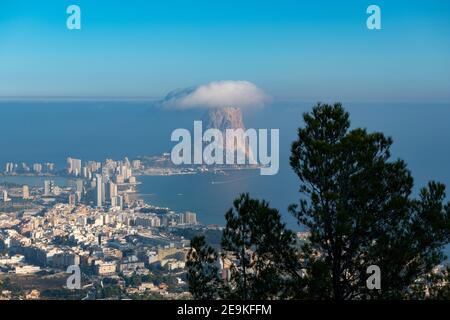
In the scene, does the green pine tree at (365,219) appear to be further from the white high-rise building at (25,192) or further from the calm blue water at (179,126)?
the white high-rise building at (25,192)

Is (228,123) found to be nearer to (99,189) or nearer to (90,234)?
(99,189)

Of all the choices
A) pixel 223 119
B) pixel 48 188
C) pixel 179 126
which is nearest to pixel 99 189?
A: pixel 48 188

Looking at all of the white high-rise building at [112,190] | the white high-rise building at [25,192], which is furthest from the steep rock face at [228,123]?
the white high-rise building at [25,192]

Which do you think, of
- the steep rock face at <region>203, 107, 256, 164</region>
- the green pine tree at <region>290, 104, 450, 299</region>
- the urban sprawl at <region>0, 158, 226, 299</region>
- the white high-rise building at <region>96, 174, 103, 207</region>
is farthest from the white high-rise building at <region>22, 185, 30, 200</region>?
the green pine tree at <region>290, 104, 450, 299</region>

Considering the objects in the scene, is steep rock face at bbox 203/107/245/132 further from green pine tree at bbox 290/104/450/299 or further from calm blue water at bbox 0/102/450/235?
green pine tree at bbox 290/104/450/299
